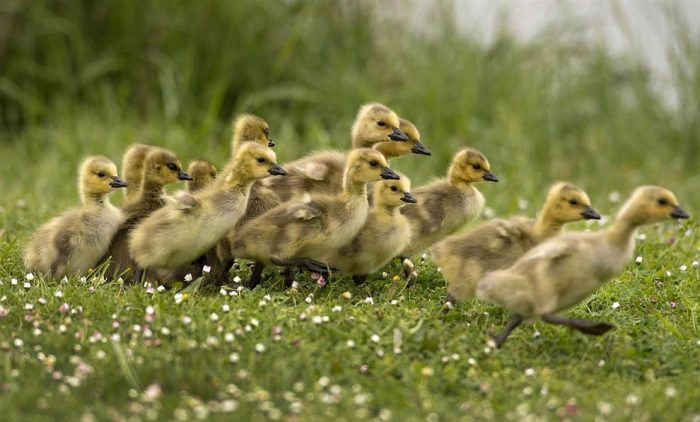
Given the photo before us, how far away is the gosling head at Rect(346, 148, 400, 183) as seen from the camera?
683 centimetres

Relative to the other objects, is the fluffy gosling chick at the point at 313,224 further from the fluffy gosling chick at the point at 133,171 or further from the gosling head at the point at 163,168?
the fluffy gosling chick at the point at 133,171

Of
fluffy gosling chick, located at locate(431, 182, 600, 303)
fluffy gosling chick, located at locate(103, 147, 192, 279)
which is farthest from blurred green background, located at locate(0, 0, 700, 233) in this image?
fluffy gosling chick, located at locate(431, 182, 600, 303)

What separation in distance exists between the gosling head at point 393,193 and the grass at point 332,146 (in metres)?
0.50

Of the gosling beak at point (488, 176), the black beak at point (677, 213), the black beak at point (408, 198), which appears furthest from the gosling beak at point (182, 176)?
the black beak at point (677, 213)

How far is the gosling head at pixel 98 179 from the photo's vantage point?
7027mm

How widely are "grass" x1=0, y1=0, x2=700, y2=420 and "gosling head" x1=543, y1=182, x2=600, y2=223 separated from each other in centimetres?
61

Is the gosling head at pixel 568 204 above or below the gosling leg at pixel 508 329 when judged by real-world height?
above

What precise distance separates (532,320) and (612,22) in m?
8.93

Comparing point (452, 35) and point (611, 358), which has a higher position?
point (452, 35)

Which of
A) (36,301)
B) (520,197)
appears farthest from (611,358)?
(520,197)

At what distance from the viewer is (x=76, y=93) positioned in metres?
12.8

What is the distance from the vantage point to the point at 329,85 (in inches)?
498

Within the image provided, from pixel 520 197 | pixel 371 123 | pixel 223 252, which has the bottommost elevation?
pixel 520 197

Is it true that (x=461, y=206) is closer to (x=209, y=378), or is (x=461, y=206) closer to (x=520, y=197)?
(x=209, y=378)
